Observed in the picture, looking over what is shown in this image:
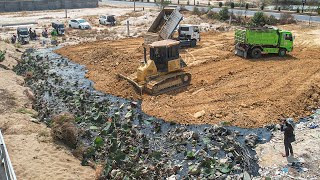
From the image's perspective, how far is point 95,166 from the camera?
11.3 metres

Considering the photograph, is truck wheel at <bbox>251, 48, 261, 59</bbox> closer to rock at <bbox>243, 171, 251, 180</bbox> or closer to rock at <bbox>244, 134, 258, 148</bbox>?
rock at <bbox>244, 134, 258, 148</bbox>

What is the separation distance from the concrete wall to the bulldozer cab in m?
51.2

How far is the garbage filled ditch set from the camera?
1105 centimetres

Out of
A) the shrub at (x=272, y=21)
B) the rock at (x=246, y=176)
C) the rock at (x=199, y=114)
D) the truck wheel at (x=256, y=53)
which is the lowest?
the rock at (x=246, y=176)

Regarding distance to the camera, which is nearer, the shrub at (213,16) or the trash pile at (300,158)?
the trash pile at (300,158)

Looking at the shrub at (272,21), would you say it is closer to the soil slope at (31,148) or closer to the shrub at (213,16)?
the shrub at (213,16)

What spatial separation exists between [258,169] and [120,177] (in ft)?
14.8

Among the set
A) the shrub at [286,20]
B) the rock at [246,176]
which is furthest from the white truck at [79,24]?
the rock at [246,176]

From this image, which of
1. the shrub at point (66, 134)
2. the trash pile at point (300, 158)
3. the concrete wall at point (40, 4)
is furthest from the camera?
the concrete wall at point (40, 4)

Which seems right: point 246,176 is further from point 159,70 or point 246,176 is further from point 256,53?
point 256,53

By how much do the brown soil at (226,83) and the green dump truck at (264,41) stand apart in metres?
0.69

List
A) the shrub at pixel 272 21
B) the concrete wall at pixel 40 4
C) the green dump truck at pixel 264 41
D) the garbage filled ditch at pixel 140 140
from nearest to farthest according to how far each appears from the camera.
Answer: the garbage filled ditch at pixel 140 140
the green dump truck at pixel 264 41
the shrub at pixel 272 21
the concrete wall at pixel 40 4

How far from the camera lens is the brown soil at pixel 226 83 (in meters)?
15.4

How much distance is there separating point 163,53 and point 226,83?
418 cm
